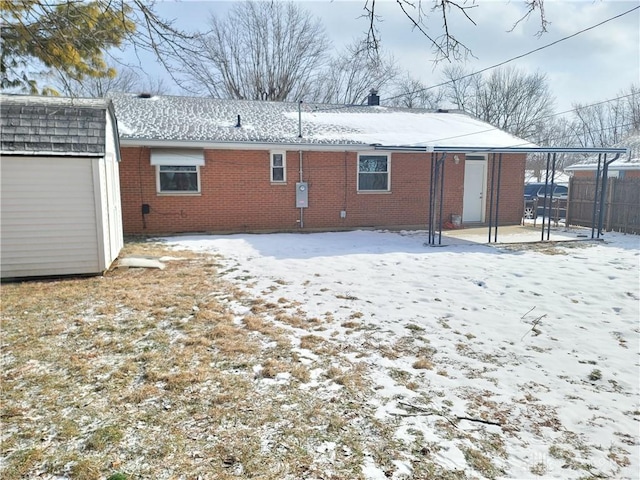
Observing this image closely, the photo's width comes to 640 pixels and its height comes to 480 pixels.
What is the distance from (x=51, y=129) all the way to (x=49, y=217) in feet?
4.66

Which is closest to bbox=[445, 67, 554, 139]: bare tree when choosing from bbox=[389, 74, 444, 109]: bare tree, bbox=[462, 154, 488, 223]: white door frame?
bbox=[389, 74, 444, 109]: bare tree

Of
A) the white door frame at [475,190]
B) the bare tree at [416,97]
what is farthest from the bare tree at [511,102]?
the white door frame at [475,190]

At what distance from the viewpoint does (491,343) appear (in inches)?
178

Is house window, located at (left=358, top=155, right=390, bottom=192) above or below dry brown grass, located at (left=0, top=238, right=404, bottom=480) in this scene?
above

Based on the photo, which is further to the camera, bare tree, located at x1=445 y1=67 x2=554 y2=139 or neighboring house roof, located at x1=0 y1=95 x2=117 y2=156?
bare tree, located at x1=445 y1=67 x2=554 y2=139

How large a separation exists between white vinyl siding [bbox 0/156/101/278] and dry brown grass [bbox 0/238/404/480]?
155 centimetres

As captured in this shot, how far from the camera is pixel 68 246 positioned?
7031mm

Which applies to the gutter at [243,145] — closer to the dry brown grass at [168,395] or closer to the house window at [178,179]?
the house window at [178,179]

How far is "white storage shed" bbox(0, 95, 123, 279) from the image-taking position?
6.68 meters

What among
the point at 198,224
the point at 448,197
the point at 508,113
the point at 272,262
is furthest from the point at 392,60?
the point at 508,113

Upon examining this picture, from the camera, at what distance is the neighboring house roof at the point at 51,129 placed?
6.66m

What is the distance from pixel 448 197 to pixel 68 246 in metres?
11.3

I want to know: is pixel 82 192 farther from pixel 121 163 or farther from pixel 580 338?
pixel 580 338

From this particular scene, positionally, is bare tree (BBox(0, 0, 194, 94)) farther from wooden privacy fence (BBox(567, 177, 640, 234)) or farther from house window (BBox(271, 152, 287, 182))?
A: wooden privacy fence (BBox(567, 177, 640, 234))
